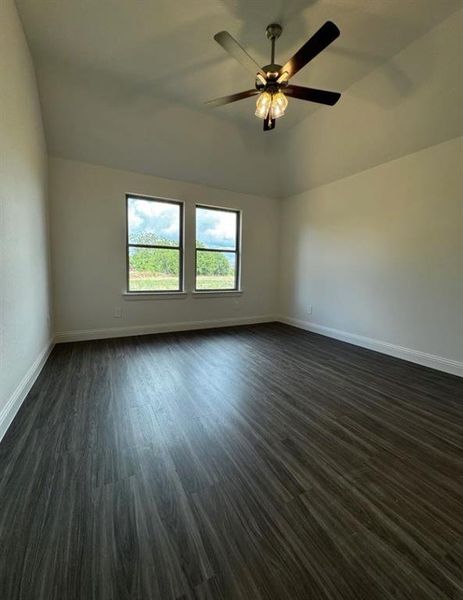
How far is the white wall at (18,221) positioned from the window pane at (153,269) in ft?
4.68

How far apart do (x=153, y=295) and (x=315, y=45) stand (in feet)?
11.9

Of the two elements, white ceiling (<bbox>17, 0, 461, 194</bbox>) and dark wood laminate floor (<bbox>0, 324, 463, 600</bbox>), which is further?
white ceiling (<bbox>17, 0, 461, 194</bbox>)

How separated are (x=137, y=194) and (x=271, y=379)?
3.48 meters

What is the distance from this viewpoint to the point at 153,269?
445 centimetres

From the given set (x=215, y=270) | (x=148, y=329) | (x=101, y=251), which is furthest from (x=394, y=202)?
(x=101, y=251)

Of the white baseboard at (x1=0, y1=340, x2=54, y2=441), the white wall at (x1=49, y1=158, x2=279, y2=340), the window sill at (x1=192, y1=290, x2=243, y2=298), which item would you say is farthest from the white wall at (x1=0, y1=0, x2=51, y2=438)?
the window sill at (x1=192, y1=290, x2=243, y2=298)

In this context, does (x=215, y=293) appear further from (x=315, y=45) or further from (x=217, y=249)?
(x=315, y=45)

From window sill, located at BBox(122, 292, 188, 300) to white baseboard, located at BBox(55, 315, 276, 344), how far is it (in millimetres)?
470

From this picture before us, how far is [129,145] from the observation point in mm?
3680

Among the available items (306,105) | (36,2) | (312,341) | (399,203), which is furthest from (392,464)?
(36,2)

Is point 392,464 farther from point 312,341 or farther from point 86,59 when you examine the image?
point 86,59

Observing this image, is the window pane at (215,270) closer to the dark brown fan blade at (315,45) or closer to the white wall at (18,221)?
the white wall at (18,221)

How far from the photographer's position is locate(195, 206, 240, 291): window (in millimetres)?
4770

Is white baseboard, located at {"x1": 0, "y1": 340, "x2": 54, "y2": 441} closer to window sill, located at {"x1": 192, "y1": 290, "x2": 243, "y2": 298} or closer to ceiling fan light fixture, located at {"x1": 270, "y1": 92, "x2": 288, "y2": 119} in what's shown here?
window sill, located at {"x1": 192, "y1": 290, "x2": 243, "y2": 298}
